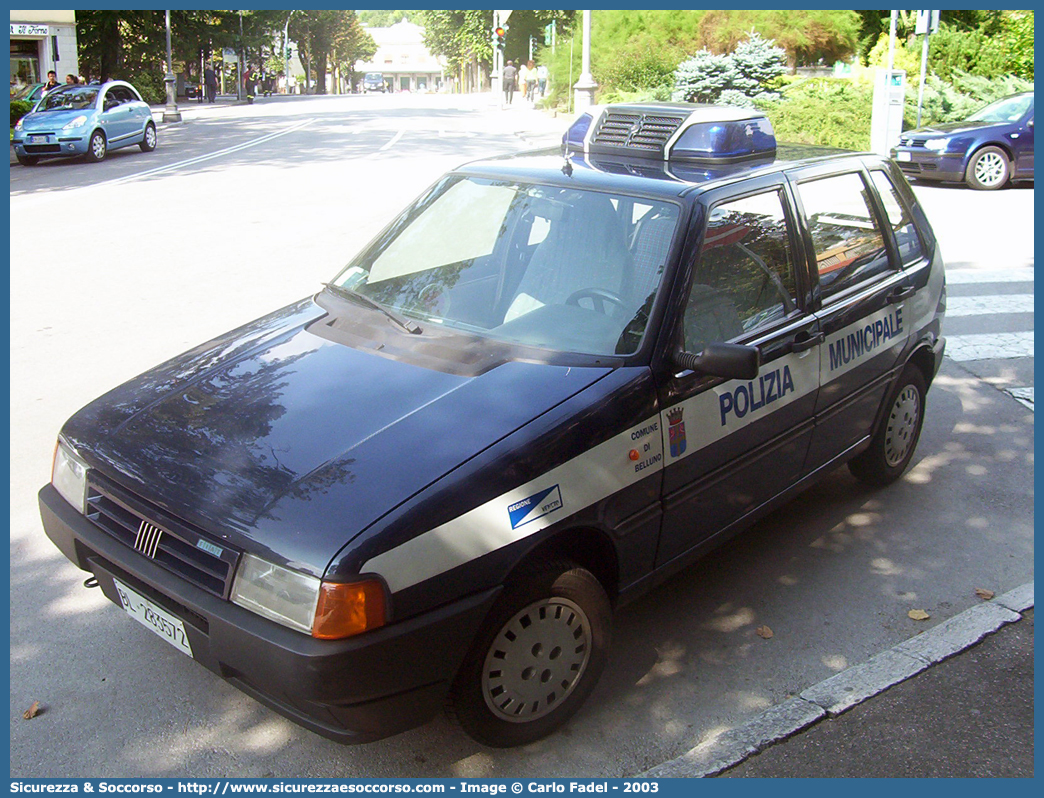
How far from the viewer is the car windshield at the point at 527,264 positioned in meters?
3.64

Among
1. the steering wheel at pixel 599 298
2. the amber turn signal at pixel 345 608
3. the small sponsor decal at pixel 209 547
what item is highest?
the steering wheel at pixel 599 298

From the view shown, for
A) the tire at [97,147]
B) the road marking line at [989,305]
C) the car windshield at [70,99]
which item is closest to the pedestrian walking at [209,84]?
the car windshield at [70,99]

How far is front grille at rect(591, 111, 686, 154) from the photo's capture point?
A: 4.47m

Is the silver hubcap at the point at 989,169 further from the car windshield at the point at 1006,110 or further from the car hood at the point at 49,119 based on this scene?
the car hood at the point at 49,119

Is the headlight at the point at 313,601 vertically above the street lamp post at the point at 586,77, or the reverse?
the street lamp post at the point at 586,77

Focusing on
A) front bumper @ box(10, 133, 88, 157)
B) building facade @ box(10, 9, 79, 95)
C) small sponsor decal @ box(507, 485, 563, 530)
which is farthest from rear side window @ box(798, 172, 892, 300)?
building facade @ box(10, 9, 79, 95)

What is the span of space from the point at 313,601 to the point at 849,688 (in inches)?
80.9

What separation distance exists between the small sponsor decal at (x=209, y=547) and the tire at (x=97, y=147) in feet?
64.7

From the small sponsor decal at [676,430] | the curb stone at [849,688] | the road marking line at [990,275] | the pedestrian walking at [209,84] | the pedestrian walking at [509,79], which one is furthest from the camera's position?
the pedestrian walking at [209,84]

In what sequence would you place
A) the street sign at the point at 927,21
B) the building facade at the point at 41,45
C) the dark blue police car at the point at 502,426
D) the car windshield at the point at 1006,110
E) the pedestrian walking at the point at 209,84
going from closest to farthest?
the dark blue police car at the point at 502,426 < the car windshield at the point at 1006,110 < the street sign at the point at 927,21 < the building facade at the point at 41,45 < the pedestrian walking at the point at 209,84

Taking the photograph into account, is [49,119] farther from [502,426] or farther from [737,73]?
[502,426]

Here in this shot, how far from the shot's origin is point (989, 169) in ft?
53.7

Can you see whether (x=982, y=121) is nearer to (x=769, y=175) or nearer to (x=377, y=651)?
(x=769, y=175)

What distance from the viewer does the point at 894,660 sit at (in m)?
3.73
